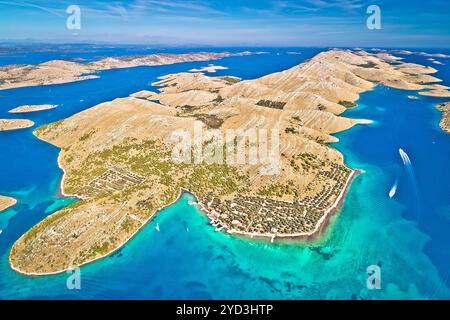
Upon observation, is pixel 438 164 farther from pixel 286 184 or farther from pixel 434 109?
pixel 434 109

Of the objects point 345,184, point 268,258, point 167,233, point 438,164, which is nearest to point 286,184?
point 345,184

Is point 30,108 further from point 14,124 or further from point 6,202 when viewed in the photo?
point 6,202

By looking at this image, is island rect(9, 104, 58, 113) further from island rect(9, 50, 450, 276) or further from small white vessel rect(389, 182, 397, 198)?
small white vessel rect(389, 182, 397, 198)

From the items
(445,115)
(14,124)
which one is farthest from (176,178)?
(445,115)

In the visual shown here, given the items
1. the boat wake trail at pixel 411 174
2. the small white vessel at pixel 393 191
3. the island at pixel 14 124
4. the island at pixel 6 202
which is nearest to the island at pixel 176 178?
the small white vessel at pixel 393 191
